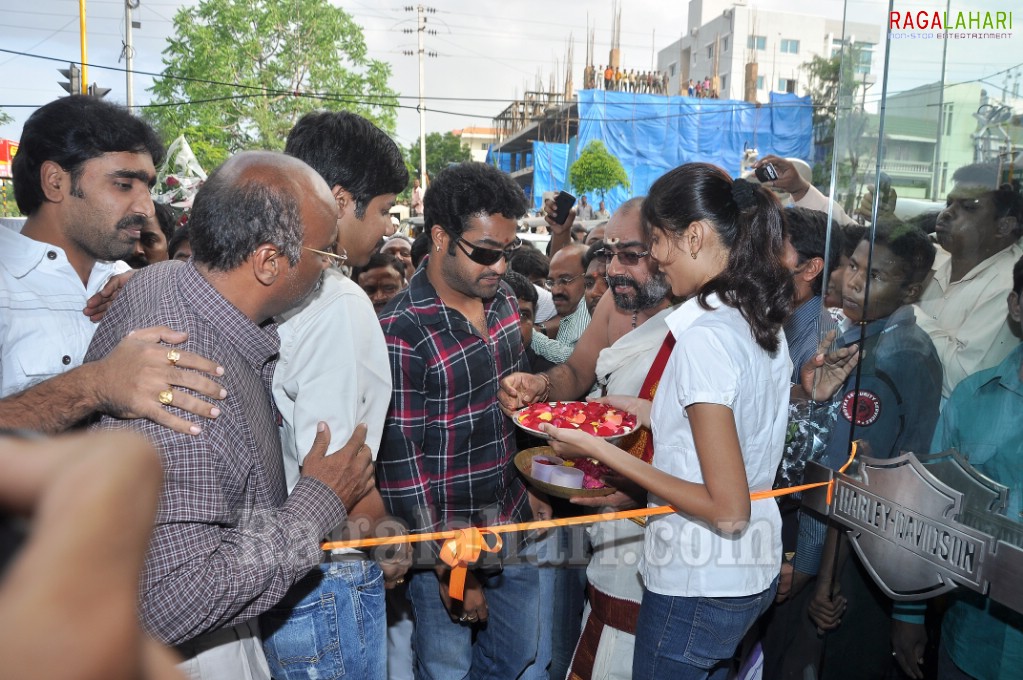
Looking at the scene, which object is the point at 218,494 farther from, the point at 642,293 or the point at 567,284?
the point at 567,284

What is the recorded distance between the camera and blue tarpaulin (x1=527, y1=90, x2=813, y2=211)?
3134cm

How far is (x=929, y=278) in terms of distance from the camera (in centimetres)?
184

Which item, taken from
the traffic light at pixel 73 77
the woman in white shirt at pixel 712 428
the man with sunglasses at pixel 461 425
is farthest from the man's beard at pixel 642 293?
the traffic light at pixel 73 77

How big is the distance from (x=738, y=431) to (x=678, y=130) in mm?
32485

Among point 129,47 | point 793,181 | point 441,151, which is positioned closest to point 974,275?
point 793,181

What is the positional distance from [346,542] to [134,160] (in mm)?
1836

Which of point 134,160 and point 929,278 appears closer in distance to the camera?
point 929,278

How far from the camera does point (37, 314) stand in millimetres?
2611

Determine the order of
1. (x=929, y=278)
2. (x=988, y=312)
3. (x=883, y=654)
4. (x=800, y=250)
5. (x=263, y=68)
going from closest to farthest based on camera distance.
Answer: (x=988, y=312), (x=929, y=278), (x=883, y=654), (x=800, y=250), (x=263, y=68)

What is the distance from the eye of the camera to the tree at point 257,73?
2972 centimetres

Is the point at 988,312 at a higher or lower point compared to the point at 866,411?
higher

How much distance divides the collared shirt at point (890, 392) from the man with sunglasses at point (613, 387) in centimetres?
90

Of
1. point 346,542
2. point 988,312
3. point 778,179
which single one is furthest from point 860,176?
point 778,179

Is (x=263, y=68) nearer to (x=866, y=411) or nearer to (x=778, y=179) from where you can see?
(x=778, y=179)
